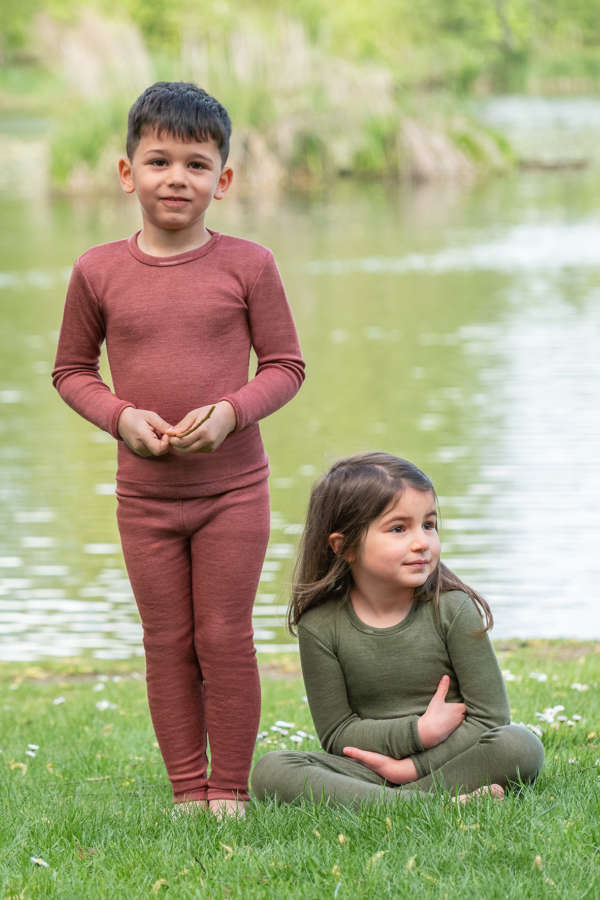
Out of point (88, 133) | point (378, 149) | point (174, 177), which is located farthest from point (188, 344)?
point (378, 149)

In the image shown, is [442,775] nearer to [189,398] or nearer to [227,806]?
[227,806]

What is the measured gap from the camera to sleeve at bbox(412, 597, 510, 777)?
377 centimetres

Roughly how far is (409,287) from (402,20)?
115 feet

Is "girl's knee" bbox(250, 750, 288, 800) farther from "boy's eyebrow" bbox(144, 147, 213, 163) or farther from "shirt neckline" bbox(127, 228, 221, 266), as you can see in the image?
"boy's eyebrow" bbox(144, 147, 213, 163)

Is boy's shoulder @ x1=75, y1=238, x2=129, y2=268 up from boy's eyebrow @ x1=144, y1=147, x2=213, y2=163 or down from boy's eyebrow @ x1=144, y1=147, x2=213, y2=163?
down

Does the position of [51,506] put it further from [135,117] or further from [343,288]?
[343,288]

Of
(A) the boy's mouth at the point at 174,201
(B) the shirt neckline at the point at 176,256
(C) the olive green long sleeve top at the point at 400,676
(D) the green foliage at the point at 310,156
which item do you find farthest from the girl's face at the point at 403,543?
(D) the green foliage at the point at 310,156

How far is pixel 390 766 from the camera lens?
3.78m

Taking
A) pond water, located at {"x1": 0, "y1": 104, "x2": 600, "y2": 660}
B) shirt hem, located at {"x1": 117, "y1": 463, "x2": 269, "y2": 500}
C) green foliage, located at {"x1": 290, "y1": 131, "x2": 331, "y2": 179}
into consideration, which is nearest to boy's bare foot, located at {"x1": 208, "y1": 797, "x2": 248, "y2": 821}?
shirt hem, located at {"x1": 117, "y1": 463, "x2": 269, "y2": 500}

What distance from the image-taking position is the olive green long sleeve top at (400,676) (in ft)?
12.4

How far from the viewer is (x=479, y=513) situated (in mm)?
9227

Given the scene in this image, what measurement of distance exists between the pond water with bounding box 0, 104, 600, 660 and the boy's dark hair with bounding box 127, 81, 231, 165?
1.51 meters

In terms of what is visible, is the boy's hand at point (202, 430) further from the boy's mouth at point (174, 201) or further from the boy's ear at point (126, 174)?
the boy's ear at point (126, 174)

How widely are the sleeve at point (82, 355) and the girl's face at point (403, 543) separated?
26.8 inches
